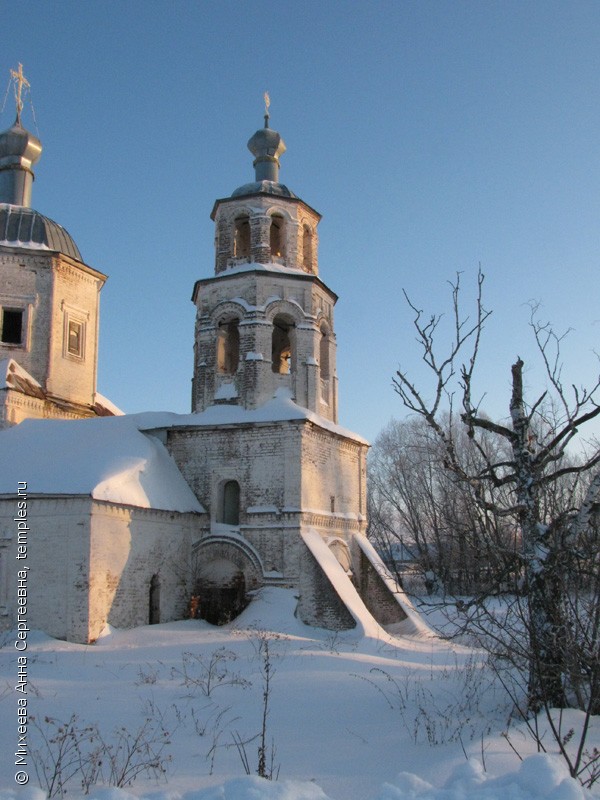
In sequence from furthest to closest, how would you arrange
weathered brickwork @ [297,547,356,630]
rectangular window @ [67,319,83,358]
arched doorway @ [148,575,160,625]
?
1. rectangular window @ [67,319,83,358]
2. arched doorway @ [148,575,160,625]
3. weathered brickwork @ [297,547,356,630]

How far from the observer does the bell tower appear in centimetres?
1620

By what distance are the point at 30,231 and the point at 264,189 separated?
5.74 meters

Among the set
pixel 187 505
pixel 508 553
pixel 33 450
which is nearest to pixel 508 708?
pixel 508 553

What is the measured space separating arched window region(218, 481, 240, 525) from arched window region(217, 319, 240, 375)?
2623 mm

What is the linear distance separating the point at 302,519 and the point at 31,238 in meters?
9.42

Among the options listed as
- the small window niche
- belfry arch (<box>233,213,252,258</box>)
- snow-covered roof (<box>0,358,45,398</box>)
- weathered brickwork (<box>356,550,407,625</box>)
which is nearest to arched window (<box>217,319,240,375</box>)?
belfry arch (<box>233,213,252,258</box>)

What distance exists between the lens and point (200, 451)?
16.1 meters

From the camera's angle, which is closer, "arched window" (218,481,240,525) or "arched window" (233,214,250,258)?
"arched window" (218,481,240,525)

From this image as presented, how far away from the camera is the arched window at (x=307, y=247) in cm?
1788

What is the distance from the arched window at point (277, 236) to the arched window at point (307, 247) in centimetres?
61

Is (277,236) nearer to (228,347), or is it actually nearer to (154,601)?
(228,347)

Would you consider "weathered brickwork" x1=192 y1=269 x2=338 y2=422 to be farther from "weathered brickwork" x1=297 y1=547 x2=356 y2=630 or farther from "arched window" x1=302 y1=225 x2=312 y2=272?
"weathered brickwork" x1=297 y1=547 x2=356 y2=630

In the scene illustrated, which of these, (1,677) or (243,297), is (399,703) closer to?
(1,677)

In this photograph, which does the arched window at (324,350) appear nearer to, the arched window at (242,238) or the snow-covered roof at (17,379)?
the arched window at (242,238)
